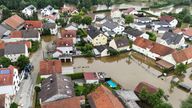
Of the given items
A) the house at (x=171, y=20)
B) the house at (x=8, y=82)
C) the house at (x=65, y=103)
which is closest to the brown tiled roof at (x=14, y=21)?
the house at (x=8, y=82)

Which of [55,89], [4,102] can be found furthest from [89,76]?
[4,102]

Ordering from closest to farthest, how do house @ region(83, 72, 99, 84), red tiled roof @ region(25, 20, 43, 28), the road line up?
the road
house @ region(83, 72, 99, 84)
red tiled roof @ region(25, 20, 43, 28)

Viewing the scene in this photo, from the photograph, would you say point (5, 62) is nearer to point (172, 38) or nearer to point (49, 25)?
point (49, 25)

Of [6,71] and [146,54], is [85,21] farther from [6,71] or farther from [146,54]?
[6,71]

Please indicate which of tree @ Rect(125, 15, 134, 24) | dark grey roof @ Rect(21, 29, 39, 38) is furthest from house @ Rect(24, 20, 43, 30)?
tree @ Rect(125, 15, 134, 24)

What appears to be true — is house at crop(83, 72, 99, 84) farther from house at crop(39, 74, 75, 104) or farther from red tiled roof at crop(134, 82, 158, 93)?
red tiled roof at crop(134, 82, 158, 93)

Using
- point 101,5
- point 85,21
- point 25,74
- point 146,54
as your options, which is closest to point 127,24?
point 85,21
